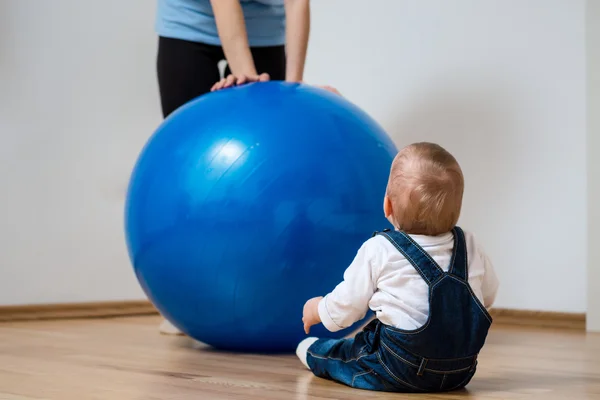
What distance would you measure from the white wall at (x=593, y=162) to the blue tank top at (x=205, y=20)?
1.04 metres

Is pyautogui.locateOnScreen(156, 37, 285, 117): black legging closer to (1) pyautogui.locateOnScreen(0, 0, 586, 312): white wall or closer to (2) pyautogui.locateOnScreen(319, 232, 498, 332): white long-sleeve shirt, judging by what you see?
(1) pyautogui.locateOnScreen(0, 0, 586, 312): white wall

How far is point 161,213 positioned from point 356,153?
47 centimetres

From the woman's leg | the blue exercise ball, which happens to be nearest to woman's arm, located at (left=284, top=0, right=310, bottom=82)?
the woman's leg

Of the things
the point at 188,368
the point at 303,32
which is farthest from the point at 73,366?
the point at 303,32

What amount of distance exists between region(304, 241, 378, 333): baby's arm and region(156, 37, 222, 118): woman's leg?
1027mm

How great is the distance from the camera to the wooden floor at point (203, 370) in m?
1.35

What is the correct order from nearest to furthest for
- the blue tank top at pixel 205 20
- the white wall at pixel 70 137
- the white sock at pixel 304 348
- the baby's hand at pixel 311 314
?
the baby's hand at pixel 311 314
the white sock at pixel 304 348
the blue tank top at pixel 205 20
the white wall at pixel 70 137

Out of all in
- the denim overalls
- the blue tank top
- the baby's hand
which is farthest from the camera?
the blue tank top

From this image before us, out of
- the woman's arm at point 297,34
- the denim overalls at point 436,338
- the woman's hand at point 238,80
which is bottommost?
the denim overalls at point 436,338

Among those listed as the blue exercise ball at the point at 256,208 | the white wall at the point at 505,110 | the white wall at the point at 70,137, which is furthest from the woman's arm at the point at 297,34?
the white wall at the point at 70,137

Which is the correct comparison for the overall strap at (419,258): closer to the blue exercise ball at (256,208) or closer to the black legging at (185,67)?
the blue exercise ball at (256,208)

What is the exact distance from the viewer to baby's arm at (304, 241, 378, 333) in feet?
4.52

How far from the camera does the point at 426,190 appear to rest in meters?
1.36

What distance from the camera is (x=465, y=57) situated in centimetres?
275
